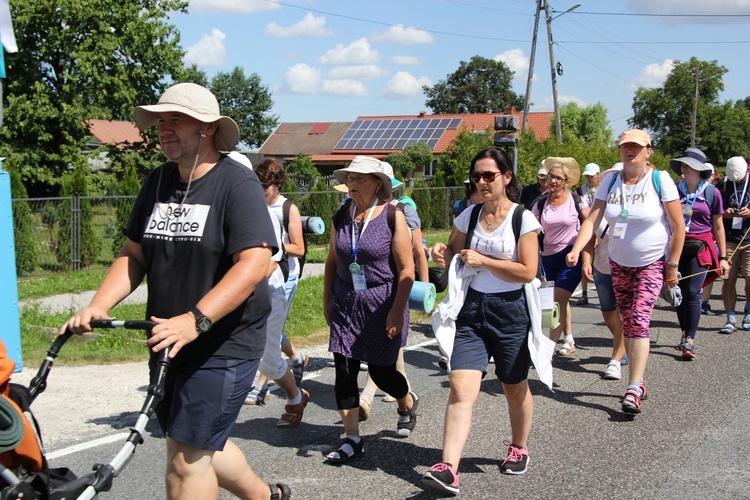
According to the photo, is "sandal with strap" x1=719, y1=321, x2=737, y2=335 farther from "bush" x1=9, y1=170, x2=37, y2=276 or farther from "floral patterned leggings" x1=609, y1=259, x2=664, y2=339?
"bush" x1=9, y1=170, x2=37, y2=276

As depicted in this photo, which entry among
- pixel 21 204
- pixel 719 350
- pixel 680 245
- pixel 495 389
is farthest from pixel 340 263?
pixel 21 204

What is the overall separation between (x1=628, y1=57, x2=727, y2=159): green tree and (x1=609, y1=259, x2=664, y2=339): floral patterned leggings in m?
74.8

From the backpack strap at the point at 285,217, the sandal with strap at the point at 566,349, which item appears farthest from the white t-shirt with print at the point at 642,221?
the backpack strap at the point at 285,217

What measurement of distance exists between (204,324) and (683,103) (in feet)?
272

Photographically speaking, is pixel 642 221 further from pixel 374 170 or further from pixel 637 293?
pixel 374 170

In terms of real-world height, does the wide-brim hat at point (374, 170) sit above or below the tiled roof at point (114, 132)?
below

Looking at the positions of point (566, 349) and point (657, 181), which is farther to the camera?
point (566, 349)

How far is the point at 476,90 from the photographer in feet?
329

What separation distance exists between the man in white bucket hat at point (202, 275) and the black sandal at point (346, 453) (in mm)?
1574

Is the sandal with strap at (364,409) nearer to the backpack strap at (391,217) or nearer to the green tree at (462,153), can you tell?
the backpack strap at (391,217)

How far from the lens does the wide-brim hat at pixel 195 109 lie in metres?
3.09

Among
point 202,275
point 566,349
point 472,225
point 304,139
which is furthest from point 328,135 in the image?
point 202,275

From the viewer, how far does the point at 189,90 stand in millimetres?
3162

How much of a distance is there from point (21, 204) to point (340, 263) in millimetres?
11717
